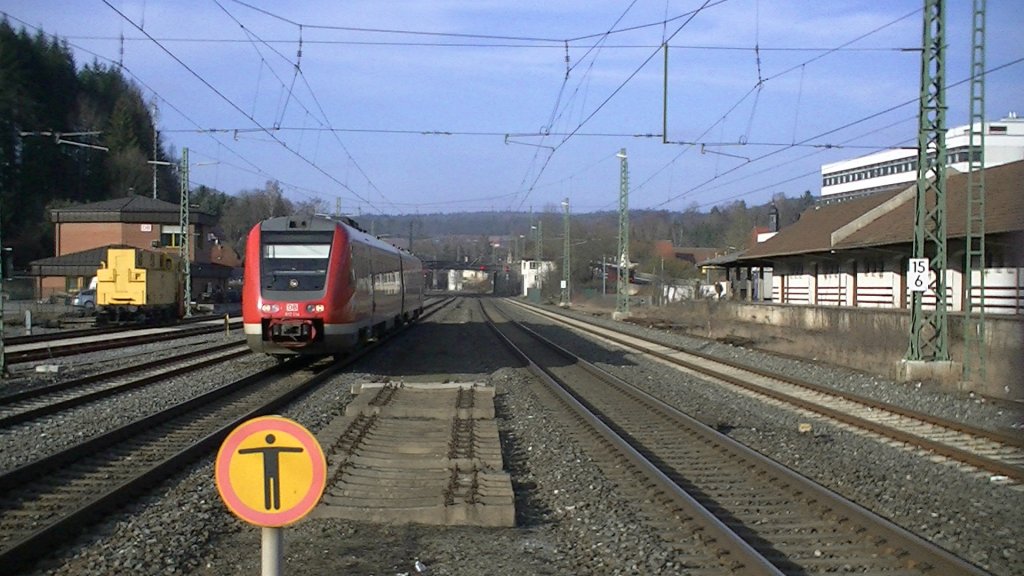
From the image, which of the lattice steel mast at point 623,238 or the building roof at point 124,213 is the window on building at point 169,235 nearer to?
the building roof at point 124,213

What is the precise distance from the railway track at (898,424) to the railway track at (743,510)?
240 centimetres

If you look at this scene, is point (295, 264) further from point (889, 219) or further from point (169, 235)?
point (169, 235)

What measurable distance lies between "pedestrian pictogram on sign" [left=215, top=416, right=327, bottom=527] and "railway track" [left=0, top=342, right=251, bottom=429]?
9.76 meters

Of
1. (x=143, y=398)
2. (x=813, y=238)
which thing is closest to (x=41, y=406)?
(x=143, y=398)

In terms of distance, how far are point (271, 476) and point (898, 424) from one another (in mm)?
11746

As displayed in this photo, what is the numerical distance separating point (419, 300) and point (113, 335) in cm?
1321

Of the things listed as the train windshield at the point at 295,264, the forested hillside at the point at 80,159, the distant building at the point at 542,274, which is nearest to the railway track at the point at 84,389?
the train windshield at the point at 295,264

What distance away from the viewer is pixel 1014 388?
56.2 ft

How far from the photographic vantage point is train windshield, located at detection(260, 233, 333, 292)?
18.6m

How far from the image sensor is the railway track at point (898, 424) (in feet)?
35.2

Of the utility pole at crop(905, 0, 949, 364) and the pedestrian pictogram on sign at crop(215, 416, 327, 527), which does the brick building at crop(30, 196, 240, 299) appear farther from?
the pedestrian pictogram on sign at crop(215, 416, 327, 527)

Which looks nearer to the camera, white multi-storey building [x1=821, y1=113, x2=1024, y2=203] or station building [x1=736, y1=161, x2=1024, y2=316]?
Answer: station building [x1=736, y1=161, x2=1024, y2=316]

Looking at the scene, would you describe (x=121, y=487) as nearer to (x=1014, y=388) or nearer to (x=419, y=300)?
(x=1014, y=388)

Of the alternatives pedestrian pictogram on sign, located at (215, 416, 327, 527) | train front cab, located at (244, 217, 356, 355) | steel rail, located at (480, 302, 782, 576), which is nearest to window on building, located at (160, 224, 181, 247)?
train front cab, located at (244, 217, 356, 355)
